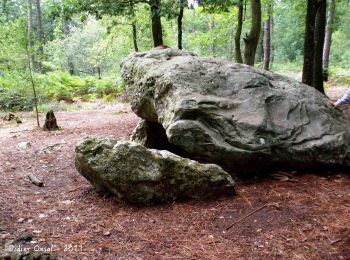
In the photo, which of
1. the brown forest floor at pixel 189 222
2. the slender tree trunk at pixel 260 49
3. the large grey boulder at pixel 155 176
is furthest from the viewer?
the slender tree trunk at pixel 260 49

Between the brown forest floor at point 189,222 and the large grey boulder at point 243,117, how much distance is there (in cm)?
33

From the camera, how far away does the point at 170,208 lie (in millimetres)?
3986

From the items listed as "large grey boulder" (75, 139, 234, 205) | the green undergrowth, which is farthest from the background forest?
"large grey boulder" (75, 139, 234, 205)

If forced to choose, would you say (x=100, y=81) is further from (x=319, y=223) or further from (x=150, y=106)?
(x=319, y=223)

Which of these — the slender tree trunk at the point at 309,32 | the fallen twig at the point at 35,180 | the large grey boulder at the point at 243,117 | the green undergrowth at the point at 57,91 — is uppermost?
the slender tree trunk at the point at 309,32

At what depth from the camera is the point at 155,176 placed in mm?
4070

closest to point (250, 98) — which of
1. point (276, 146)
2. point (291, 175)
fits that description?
point (276, 146)

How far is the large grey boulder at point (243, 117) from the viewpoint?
14.8 ft

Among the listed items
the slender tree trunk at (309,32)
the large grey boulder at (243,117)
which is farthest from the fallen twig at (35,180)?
the slender tree trunk at (309,32)

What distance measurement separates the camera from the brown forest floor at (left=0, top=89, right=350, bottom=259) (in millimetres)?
3104

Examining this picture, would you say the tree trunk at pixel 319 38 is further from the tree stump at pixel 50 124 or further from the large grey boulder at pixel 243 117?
the tree stump at pixel 50 124

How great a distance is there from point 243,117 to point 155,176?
4.81 ft

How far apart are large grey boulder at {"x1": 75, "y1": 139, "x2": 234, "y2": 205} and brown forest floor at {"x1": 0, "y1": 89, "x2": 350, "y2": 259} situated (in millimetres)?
130

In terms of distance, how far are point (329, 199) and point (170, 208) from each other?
1765mm
